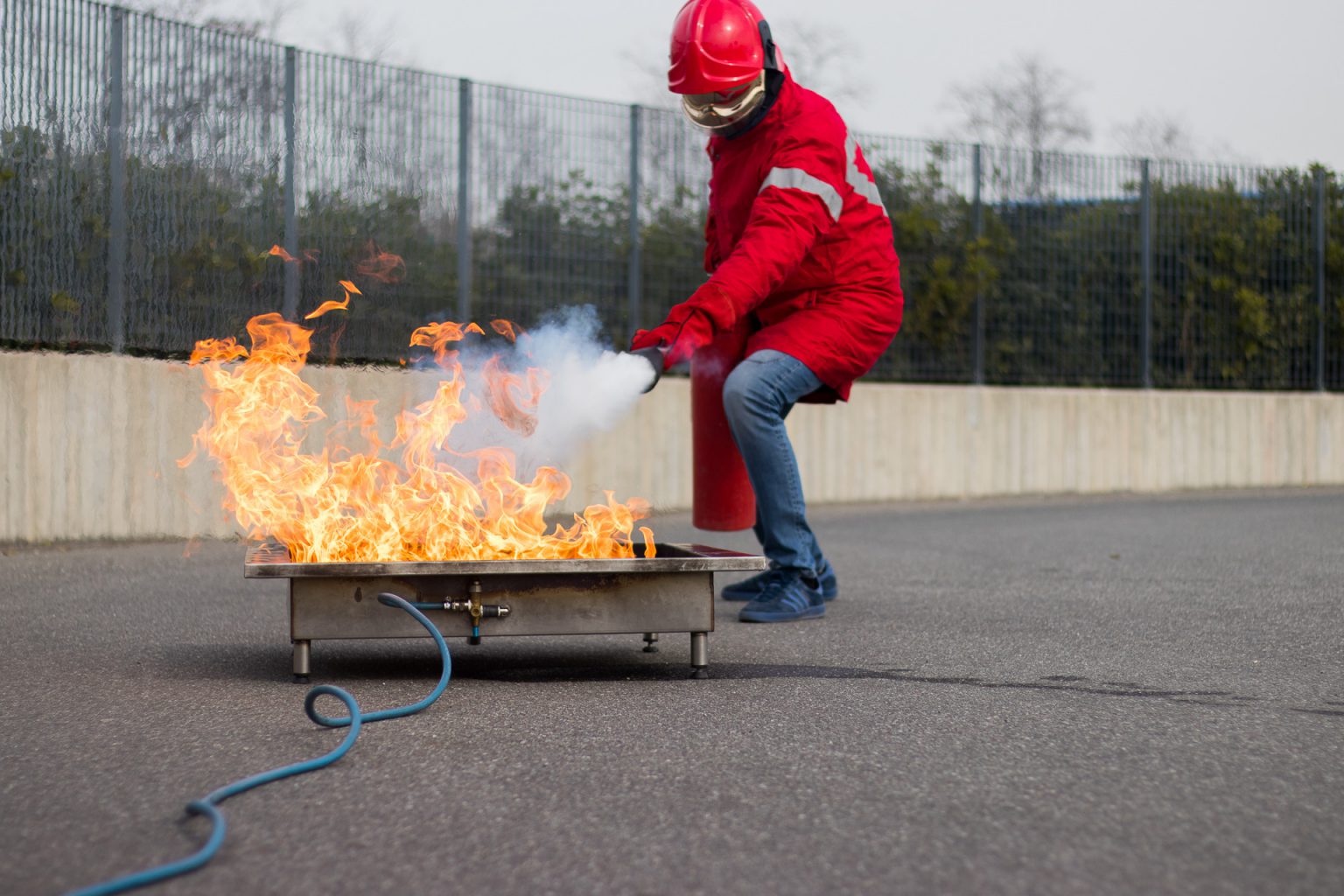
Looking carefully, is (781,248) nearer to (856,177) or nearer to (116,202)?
(856,177)

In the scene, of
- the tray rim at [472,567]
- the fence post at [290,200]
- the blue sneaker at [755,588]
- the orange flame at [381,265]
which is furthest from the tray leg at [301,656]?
the orange flame at [381,265]

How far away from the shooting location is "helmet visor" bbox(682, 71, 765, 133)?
5.71 metres

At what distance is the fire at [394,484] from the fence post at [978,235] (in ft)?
31.1

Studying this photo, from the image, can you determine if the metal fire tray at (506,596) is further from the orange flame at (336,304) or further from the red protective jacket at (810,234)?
the red protective jacket at (810,234)

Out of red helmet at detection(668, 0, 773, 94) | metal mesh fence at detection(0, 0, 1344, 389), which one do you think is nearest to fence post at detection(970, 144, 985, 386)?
metal mesh fence at detection(0, 0, 1344, 389)

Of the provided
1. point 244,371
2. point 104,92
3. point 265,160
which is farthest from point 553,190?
point 244,371

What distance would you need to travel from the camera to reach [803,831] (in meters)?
2.88

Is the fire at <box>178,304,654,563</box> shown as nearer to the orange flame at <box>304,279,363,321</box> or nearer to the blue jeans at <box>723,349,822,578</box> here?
the orange flame at <box>304,279,363,321</box>

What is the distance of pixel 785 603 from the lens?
5.92m

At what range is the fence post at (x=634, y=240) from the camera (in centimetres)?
1228

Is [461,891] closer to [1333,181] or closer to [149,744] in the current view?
[149,744]

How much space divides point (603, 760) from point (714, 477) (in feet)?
9.64

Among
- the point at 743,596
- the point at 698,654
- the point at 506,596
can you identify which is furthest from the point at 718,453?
the point at 506,596

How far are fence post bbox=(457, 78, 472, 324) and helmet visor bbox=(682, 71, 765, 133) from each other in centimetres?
557
